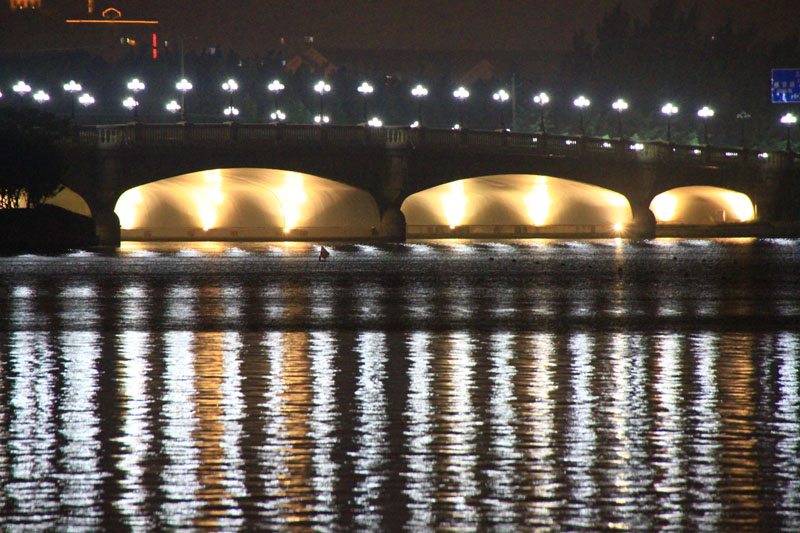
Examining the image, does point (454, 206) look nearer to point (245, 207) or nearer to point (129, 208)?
point (245, 207)

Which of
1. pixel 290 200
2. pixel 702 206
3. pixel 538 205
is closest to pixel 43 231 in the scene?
pixel 290 200

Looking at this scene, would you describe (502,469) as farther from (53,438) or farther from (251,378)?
(251,378)

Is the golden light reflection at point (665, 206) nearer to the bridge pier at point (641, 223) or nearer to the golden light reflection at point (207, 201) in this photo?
the bridge pier at point (641, 223)

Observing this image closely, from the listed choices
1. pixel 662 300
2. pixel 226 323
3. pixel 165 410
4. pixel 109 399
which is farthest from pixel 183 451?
pixel 662 300

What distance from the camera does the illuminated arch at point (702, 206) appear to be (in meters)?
113

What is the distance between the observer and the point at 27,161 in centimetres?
7531

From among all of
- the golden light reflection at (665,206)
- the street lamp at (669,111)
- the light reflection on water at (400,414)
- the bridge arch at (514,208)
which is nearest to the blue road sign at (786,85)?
the street lamp at (669,111)

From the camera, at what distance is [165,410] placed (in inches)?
656

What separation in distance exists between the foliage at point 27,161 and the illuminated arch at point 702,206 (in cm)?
5494

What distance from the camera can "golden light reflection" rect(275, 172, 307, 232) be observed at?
97.5 metres

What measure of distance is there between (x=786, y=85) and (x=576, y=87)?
76326mm

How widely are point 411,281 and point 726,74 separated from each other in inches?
4609

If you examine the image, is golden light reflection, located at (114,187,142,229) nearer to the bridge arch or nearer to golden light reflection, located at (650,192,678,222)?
the bridge arch

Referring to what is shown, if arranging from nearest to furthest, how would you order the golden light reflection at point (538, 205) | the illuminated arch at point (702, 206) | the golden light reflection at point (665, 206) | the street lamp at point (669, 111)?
the street lamp at point (669, 111)
the golden light reflection at point (538, 205)
the illuminated arch at point (702, 206)
the golden light reflection at point (665, 206)
